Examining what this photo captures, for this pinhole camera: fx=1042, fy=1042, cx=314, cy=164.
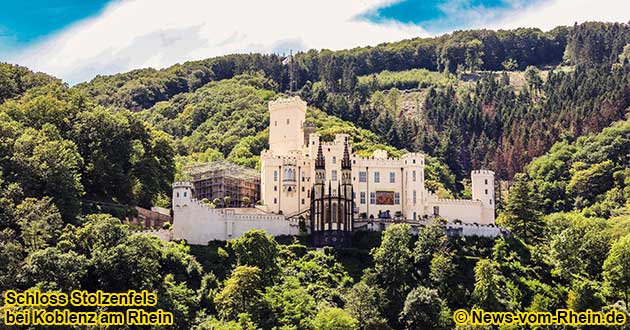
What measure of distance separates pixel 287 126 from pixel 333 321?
30.1 m

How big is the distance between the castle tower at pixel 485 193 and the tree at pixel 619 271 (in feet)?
41.2

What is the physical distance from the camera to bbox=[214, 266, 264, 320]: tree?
245 ft

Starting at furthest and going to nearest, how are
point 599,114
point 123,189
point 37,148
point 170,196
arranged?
point 599,114 < point 170,196 < point 123,189 < point 37,148

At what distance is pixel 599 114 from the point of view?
150375 mm

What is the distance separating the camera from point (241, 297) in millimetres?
75125

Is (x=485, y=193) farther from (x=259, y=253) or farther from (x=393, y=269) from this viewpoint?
(x=259, y=253)

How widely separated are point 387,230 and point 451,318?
10339mm

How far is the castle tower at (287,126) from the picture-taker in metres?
99.1

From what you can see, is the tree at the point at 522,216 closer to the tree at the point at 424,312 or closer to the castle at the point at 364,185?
the castle at the point at 364,185

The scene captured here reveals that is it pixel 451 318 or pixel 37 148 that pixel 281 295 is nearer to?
A: pixel 451 318

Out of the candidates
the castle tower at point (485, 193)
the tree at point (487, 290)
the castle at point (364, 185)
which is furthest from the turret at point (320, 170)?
the tree at point (487, 290)

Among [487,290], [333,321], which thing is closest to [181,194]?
[333,321]

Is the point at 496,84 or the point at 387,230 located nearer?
the point at 387,230

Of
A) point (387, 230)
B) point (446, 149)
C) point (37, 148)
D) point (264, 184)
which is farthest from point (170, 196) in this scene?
point (446, 149)
